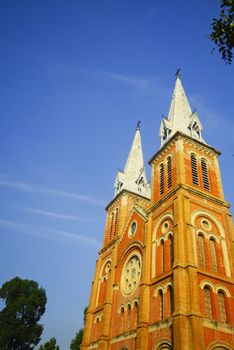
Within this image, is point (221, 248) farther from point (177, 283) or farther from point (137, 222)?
point (137, 222)

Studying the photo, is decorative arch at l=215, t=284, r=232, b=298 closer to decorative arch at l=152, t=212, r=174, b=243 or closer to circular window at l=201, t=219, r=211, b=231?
circular window at l=201, t=219, r=211, b=231

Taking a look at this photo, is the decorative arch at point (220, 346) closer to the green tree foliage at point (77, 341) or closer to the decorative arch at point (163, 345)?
the decorative arch at point (163, 345)

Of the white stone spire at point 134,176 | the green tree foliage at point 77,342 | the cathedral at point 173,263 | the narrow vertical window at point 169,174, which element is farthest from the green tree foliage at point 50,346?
the narrow vertical window at point 169,174

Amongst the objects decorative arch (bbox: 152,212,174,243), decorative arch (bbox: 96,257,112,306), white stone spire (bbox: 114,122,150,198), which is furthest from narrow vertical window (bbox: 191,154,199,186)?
decorative arch (bbox: 96,257,112,306)

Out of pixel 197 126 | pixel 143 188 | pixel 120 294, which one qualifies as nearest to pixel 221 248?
pixel 120 294

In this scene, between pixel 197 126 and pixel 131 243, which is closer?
pixel 131 243

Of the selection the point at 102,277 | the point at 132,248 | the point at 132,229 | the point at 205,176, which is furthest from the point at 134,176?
the point at 205,176

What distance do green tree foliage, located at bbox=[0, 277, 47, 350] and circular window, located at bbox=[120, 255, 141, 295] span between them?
16377 millimetres

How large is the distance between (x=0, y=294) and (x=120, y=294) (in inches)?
758

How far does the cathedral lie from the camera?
19141 mm

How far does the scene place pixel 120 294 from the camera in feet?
93.1

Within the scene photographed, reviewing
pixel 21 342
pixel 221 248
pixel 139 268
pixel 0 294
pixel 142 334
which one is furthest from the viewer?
pixel 0 294

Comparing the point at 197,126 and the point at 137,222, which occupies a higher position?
the point at 197,126

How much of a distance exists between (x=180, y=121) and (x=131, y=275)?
58.5 feet
